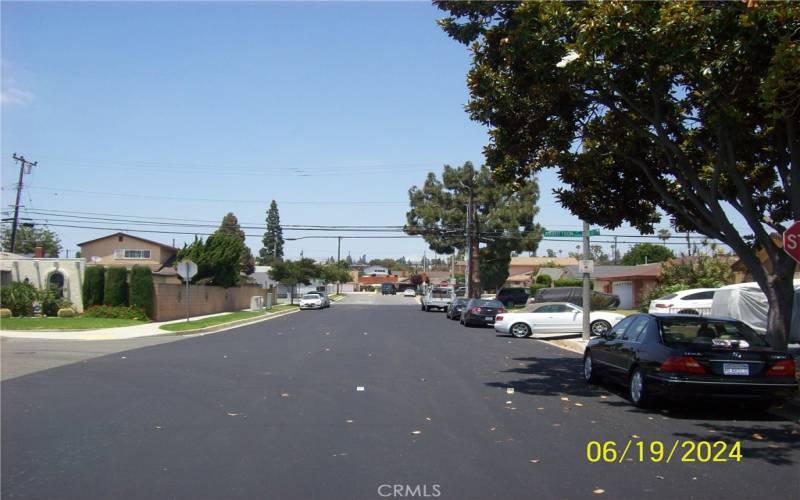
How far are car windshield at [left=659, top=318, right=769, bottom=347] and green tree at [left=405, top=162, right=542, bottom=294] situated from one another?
4673 cm

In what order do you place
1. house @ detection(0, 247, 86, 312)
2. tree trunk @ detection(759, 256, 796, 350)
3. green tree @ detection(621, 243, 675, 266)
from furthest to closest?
green tree @ detection(621, 243, 675, 266)
house @ detection(0, 247, 86, 312)
tree trunk @ detection(759, 256, 796, 350)

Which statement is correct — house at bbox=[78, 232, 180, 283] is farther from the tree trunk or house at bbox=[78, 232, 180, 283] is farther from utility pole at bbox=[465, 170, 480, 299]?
the tree trunk

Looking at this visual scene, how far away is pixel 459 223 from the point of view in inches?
2302

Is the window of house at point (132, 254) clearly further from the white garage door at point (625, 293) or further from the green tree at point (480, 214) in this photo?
the white garage door at point (625, 293)

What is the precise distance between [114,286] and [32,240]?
176ft

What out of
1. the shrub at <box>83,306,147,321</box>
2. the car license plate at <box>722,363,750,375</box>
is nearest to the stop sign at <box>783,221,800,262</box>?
the car license plate at <box>722,363,750,375</box>

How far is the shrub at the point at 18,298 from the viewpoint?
3058 cm

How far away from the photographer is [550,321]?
24.7 meters

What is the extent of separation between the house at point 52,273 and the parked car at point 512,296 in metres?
31.1

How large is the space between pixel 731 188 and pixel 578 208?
3064 mm

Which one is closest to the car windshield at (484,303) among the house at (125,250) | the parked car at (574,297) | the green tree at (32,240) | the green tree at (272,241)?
the parked car at (574,297)

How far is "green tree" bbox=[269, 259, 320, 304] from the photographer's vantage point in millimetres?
58344

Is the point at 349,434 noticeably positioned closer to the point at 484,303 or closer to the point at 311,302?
the point at 484,303

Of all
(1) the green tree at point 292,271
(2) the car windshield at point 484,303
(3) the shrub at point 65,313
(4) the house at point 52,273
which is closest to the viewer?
(3) the shrub at point 65,313
